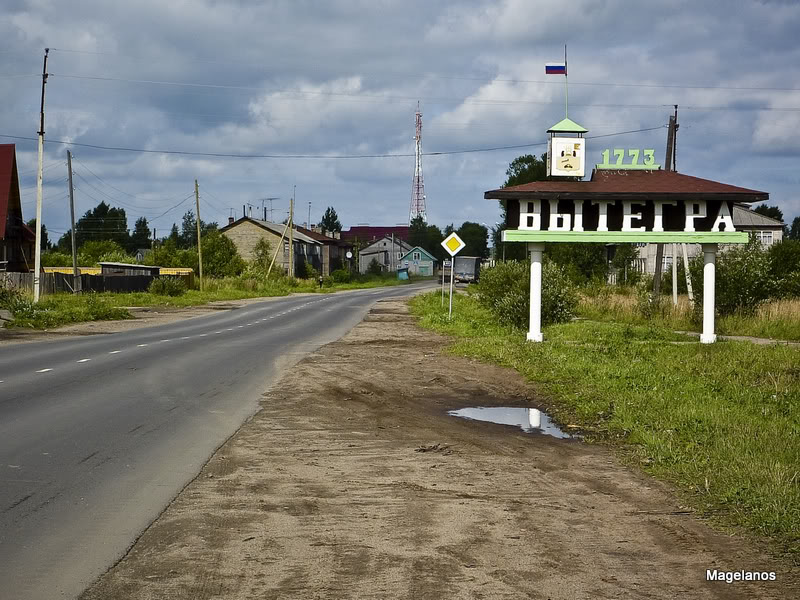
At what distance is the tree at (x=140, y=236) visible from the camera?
148750 millimetres

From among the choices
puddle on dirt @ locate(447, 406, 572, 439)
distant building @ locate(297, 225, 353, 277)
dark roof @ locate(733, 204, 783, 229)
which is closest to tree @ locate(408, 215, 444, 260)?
distant building @ locate(297, 225, 353, 277)

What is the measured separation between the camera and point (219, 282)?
2724 inches

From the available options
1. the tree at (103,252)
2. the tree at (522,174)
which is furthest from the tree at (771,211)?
the tree at (103,252)

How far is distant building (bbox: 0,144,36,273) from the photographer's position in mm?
54969

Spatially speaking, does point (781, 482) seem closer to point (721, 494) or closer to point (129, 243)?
point (721, 494)

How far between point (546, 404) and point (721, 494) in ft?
21.1

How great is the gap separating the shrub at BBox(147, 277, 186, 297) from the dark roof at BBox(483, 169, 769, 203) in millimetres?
36653

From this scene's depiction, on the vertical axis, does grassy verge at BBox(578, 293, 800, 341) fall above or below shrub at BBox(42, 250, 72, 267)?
below

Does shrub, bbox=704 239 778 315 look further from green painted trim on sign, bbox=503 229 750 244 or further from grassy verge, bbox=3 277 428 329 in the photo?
grassy verge, bbox=3 277 428 329

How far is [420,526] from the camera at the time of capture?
21.5ft

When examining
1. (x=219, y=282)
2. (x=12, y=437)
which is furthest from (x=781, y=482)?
(x=219, y=282)

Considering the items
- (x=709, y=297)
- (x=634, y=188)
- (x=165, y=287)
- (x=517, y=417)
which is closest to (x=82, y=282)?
(x=165, y=287)

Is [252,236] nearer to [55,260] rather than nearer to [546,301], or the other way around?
[55,260]

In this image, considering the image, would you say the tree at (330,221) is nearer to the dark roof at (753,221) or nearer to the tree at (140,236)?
the tree at (140,236)
